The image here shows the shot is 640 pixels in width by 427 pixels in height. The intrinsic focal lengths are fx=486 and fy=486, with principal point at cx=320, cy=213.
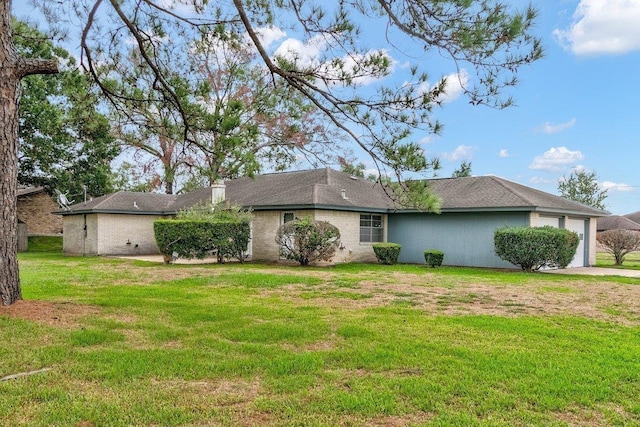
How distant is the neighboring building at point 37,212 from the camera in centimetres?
2873

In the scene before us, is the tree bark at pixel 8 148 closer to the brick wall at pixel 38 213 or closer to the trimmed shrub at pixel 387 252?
the trimmed shrub at pixel 387 252

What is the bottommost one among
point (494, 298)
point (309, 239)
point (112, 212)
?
point (494, 298)

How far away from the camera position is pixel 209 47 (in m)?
8.80

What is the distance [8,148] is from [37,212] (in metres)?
25.8

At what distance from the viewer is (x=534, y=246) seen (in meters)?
15.1

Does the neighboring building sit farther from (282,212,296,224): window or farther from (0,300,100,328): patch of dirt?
(0,300,100,328): patch of dirt

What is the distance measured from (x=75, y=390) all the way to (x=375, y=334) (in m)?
3.39

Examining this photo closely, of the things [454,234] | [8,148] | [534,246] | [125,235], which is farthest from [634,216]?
[8,148]

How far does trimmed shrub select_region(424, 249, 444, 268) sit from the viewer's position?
17.4m

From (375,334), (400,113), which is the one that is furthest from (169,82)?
(375,334)

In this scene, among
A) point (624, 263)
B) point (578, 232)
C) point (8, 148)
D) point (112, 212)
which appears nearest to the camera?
point (8, 148)

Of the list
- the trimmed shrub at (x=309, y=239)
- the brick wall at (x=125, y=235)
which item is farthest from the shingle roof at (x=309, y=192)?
the brick wall at (x=125, y=235)

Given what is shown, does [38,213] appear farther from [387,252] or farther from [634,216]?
[634,216]

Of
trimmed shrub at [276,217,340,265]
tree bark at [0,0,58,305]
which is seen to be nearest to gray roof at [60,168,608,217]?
trimmed shrub at [276,217,340,265]
